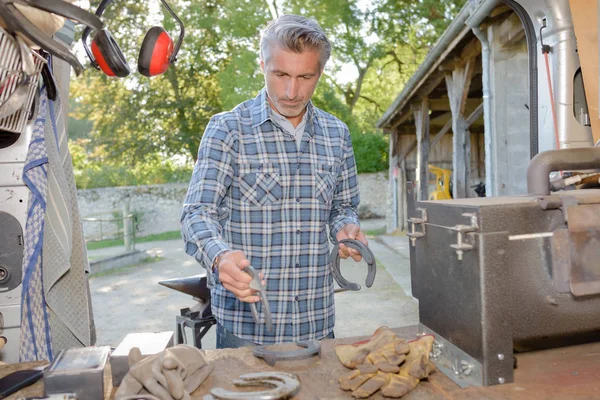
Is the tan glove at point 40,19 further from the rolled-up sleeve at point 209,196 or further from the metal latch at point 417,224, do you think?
the metal latch at point 417,224

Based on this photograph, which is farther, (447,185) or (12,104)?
(447,185)

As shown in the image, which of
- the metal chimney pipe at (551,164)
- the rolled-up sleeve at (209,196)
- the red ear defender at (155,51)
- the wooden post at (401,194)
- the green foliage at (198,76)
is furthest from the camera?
the green foliage at (198,76)

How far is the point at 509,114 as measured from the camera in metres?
4.58

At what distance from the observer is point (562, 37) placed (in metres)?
2.89

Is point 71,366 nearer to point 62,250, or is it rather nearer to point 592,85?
point 62,250

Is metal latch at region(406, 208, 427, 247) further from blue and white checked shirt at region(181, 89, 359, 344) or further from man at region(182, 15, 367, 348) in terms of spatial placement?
blue and white checked shirt at region(181, 89, 359, 344)

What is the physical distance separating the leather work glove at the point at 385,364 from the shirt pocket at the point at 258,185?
715 millimetres

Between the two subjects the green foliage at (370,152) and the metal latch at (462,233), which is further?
the green foliage at (370,152)

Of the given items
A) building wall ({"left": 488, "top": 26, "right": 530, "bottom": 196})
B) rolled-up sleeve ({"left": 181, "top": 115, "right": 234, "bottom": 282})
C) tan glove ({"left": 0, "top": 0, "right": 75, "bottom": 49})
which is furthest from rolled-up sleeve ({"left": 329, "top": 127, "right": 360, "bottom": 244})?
building wall ({"left": 488, "top": 26, "right": 530, "bottom": 196})

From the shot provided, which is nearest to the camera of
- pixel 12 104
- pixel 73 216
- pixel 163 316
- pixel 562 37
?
pixel 12 104

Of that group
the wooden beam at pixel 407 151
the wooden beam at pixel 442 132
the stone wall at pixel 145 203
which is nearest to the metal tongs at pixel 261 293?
the wooden beam at pixel 442 132

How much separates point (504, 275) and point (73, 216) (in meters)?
1.73

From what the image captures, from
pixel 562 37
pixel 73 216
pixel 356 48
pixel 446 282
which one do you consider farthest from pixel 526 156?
pixel 356 48

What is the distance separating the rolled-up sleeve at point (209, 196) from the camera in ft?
5.57
